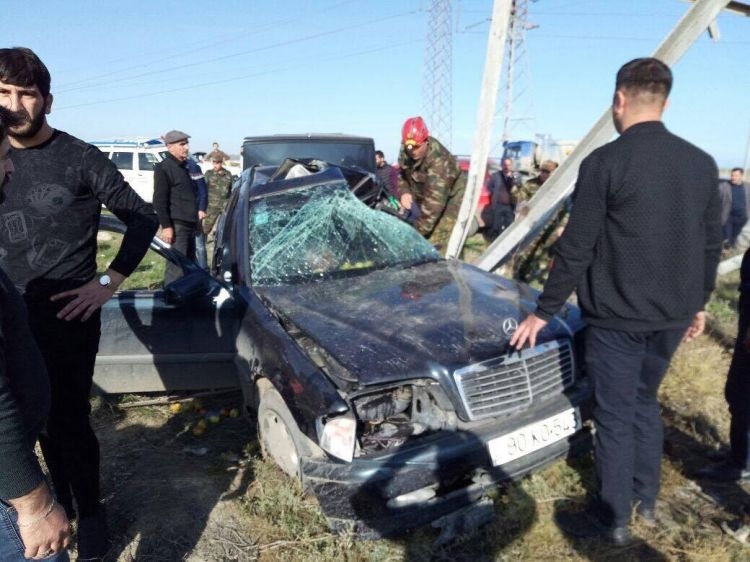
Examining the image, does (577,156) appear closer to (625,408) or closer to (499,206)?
(625,408)

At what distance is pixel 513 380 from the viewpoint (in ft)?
7.97

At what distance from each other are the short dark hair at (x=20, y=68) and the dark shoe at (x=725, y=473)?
3422 mm

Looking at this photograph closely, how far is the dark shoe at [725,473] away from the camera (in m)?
2.74

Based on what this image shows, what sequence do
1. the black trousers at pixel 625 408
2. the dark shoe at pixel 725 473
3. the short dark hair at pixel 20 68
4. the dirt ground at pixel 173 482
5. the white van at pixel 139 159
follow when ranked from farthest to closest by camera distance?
the white van at pixel 139 159 < the dark shoe at pixel 725 473 < the dirt ground at pixel 173 482 < the black trousers at pixel 625 408 < the short dark hair at pixel 20 68

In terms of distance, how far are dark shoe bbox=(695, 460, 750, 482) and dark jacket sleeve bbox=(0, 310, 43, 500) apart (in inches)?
116

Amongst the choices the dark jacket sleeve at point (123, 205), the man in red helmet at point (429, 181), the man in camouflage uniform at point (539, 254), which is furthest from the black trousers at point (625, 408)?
the man in camouflage uniform at point (539, 254)

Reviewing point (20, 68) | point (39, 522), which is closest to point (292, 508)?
point (39, 522)

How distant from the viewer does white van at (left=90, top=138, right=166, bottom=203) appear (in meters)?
17.2

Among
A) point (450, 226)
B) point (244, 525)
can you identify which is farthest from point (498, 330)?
point (450, 226)

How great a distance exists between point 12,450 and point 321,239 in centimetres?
232

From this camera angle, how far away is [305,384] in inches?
89.3

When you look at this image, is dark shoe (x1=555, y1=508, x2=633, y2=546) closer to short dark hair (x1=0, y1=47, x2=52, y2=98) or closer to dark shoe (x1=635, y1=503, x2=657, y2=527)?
dark shoe (x1=635, y1=503, x2=657, y2=527)

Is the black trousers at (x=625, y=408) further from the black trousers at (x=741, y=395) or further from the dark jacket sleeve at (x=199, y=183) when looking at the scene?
the dark jacket sleeve at (x=199, y=183)

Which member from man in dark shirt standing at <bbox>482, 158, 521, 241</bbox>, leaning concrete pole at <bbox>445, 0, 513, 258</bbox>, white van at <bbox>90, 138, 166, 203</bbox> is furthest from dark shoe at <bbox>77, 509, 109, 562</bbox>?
white van at <bbox>90, 138, 166, 203</bbox>
